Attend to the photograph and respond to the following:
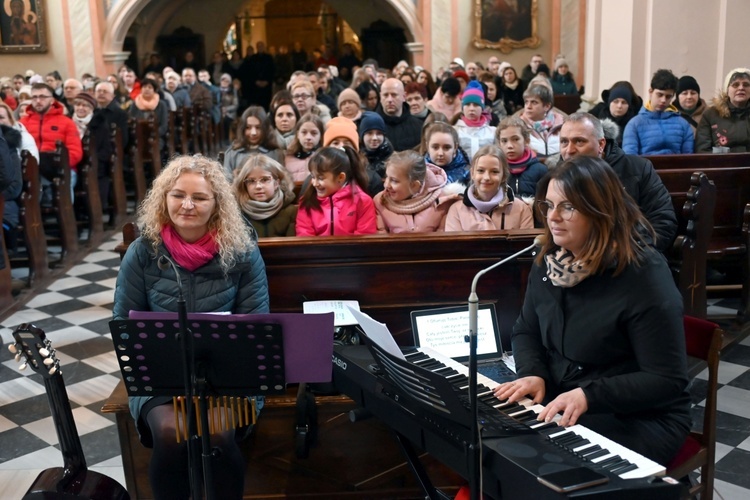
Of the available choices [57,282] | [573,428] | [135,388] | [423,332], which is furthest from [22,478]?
[57,282]

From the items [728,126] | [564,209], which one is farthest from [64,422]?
[728,126]

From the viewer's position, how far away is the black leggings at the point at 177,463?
2793 millimetres

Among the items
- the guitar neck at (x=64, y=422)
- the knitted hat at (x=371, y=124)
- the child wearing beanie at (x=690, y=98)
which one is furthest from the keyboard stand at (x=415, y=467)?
the child wearing beanie at (x=690, y=98)

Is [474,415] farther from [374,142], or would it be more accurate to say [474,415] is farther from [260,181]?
[374,142]

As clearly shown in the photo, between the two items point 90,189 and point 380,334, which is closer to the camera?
point 380,334

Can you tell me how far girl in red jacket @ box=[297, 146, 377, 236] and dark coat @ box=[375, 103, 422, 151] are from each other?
9.31ft

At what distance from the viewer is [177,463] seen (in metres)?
2.81

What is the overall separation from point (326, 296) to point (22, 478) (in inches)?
57.0

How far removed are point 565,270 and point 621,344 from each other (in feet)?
0.85

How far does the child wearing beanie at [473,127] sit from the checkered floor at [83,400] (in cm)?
198

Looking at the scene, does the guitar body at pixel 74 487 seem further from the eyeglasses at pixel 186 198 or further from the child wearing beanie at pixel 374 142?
the child wearing beanie at pixel 374 142

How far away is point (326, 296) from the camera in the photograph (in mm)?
3467

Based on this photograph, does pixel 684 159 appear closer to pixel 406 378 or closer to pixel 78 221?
pixel 406 378

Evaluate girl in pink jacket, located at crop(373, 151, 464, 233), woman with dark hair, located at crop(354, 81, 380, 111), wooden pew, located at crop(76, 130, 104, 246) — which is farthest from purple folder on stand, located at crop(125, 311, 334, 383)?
woman with dark hair, located at crop(354, 81, 380, 111)
